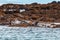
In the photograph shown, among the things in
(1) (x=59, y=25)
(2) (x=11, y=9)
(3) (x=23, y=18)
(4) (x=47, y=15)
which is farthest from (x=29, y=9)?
(1) (x=59, y=25)

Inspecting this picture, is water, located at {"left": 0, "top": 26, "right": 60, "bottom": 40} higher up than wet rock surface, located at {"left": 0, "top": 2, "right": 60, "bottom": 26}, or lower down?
higher up

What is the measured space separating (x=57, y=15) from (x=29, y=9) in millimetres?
12689

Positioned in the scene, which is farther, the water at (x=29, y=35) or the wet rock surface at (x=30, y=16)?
the wet rock surface at (x=30, y=16)

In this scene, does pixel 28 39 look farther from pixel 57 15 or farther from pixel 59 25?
pixel 57 15

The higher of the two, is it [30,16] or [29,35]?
[29,35]

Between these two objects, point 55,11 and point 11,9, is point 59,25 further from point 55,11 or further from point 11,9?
point 11,9

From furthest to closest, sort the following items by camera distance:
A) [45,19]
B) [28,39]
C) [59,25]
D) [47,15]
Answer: [47,15] < [45,19] < [59,25] < [28,39]

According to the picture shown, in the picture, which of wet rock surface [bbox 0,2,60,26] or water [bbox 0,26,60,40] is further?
wet rock surface [bbox 0,2,60,26]

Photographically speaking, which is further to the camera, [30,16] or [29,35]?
[30,16]

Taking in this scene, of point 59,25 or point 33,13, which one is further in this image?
point 33,13

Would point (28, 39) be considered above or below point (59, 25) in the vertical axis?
above

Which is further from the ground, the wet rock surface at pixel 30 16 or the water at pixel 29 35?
the water at pixel 29 35

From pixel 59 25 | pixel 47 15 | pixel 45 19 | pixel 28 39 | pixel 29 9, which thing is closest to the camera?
pixel 28 39

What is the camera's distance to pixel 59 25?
2223 inches
